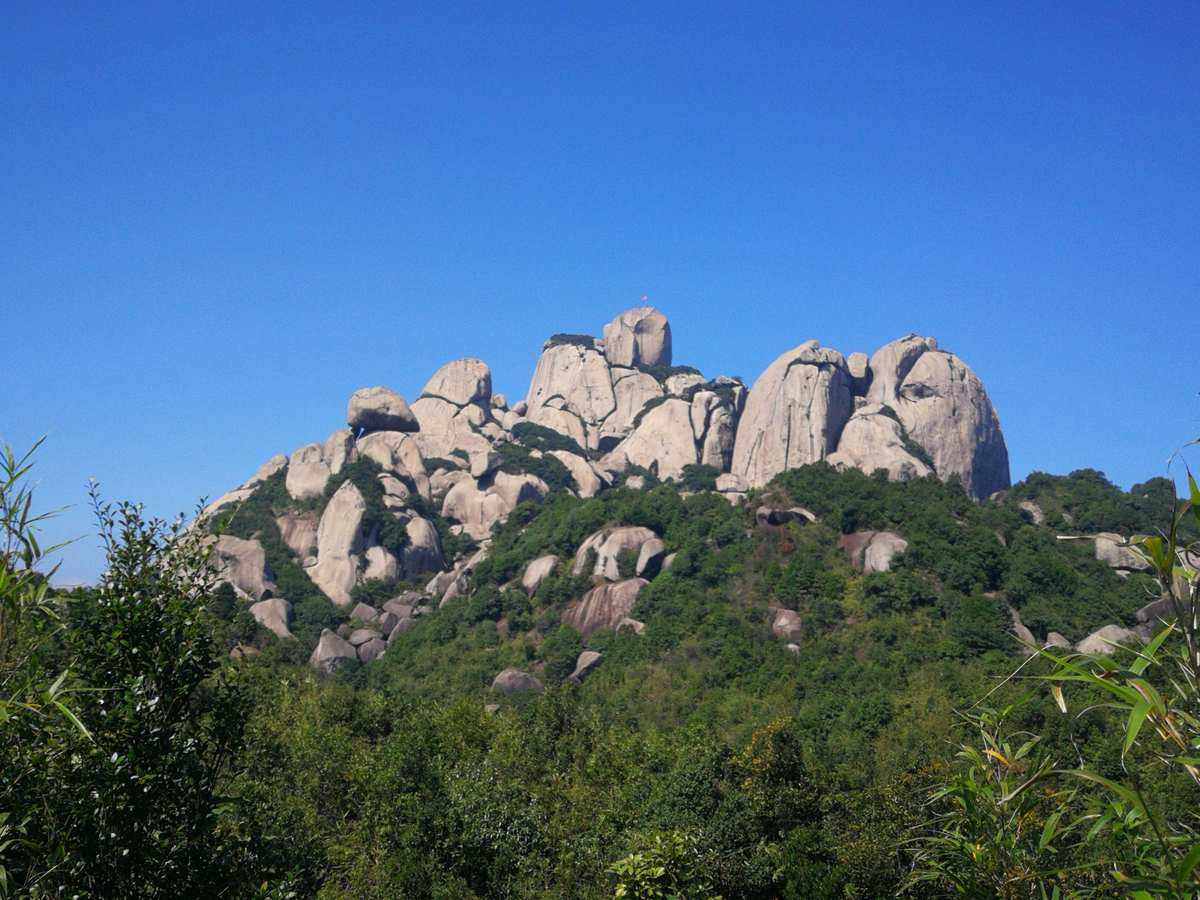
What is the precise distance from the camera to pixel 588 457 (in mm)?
100375

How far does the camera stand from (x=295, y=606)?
64.4m

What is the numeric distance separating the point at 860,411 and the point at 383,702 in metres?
53.4

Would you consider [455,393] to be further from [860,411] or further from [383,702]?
[383,702]

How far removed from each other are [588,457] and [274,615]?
45242mm

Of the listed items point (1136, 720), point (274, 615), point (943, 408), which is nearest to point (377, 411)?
point (274, 615)

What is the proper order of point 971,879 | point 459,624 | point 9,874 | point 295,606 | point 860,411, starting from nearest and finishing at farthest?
point 9,874 < point 971,879 < point 459,624 < point 295,606 < point 860,411

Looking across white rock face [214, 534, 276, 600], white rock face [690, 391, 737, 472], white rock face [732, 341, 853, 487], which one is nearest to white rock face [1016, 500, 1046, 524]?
white rock face [732, 341, 853, 487]

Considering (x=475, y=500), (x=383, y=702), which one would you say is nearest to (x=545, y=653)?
(x=383, y=702)

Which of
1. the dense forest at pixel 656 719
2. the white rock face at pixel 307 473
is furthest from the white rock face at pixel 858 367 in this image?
the white rock face at pixel 307 473

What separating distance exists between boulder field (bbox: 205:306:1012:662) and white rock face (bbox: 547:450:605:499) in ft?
0.61

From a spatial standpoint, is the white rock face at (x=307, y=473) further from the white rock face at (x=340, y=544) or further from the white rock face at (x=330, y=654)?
the white rock face at (x=330, y=654)

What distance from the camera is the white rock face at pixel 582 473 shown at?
86562 millimetres

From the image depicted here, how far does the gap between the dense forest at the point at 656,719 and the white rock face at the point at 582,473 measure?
26.8 feet

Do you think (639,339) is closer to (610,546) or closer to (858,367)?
(858,367)
